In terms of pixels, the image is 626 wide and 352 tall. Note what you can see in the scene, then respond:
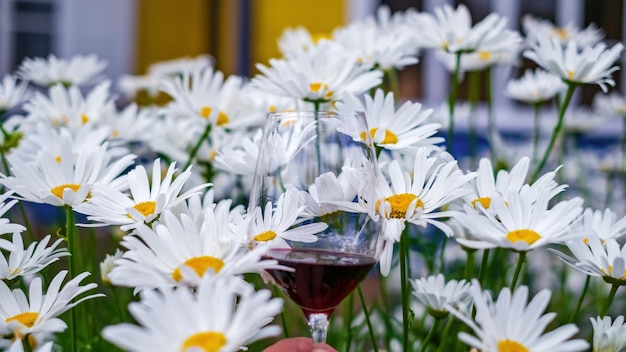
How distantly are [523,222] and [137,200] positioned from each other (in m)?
0.33

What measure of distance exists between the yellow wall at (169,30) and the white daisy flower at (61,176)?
156 inches

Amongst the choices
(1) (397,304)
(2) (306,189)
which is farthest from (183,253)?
(1) (397,304)

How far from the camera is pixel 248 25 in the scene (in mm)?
4371

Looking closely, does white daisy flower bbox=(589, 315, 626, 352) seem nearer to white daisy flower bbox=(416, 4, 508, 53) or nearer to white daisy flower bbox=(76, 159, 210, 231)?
white daisy flower bbox=(76, 159, 210, 231)

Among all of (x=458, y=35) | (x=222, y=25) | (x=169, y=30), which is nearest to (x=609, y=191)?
(x=458, y=35)

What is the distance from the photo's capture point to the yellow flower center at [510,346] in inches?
20.9

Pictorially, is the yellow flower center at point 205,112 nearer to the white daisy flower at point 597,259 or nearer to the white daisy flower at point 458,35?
the white daisy flower at point 458,35

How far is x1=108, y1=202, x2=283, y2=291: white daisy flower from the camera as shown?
0.55 metres

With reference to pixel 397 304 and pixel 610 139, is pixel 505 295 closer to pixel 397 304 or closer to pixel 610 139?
pixel 397 304

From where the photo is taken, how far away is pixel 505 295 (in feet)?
1.80

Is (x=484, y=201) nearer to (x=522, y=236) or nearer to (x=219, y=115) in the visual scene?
(x=522, y=236)

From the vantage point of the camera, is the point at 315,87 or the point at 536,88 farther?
the point at 536,88

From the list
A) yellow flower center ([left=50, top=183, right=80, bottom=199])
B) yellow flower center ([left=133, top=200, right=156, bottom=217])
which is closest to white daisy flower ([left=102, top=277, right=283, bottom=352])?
yellow flower center ([left=133, top=200, right=156, bottom=217])

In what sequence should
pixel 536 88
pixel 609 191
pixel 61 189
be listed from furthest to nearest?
pixel 609 191
pixel 536 88
pixel 61 189
